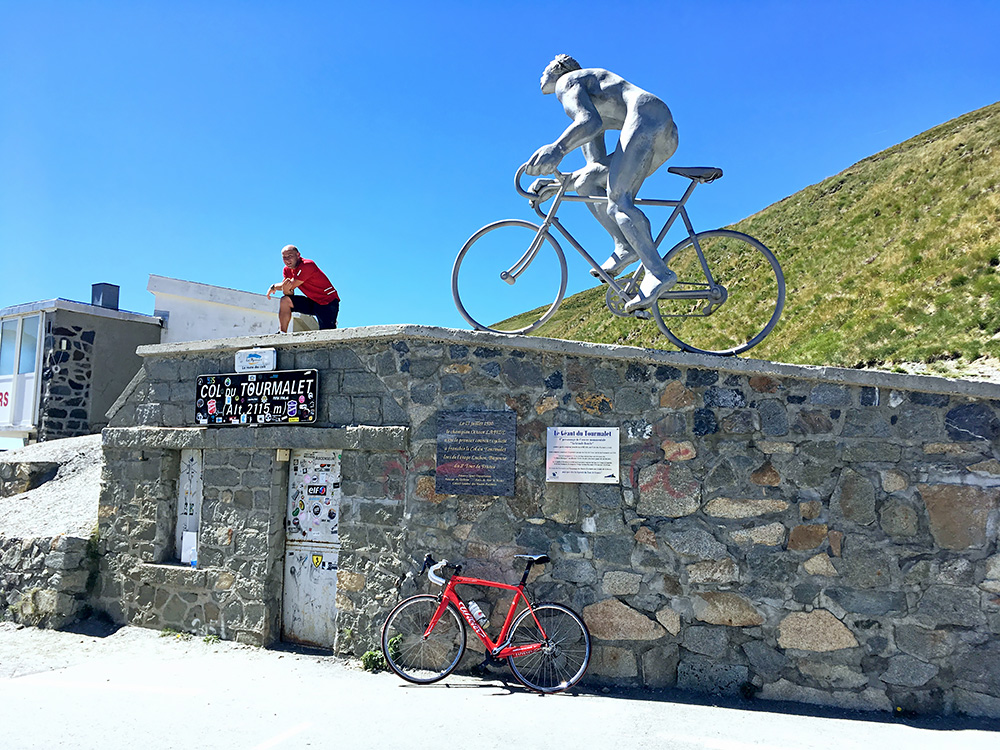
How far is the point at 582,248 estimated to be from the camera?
6438mm

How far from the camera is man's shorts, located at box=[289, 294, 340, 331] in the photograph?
8.02 metres

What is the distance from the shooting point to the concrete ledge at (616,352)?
5359 millimetres

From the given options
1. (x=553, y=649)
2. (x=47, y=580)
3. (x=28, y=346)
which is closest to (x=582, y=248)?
(x=553, y=649)

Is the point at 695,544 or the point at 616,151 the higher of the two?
the point at 616,151

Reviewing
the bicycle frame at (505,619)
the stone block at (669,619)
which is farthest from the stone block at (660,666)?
the bicycle frame at (505,619)

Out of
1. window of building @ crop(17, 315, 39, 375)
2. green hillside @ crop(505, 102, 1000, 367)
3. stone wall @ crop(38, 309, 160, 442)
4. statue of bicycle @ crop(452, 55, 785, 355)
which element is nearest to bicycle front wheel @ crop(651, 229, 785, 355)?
green hillside @ crop(505, 102, 1000, 367)

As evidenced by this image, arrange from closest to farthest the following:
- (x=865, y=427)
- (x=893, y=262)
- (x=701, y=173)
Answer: (x=865, y=427) < (x=701, y=173) < (x=893, y=262)

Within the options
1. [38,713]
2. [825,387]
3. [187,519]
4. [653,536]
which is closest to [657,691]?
[653,536]

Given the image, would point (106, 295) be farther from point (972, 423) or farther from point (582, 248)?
point (972, 423)

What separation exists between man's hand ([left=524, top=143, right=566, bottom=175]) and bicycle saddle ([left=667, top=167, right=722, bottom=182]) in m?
1.07

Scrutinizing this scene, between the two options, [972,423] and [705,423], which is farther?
[705,423]

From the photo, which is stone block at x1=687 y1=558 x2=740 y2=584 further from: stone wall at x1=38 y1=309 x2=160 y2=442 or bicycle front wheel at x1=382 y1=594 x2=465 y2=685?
stone wall at x1=38 y1=309 x2=160 y2=442

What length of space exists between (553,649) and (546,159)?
424 centimetres

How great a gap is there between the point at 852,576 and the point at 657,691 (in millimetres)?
1760
